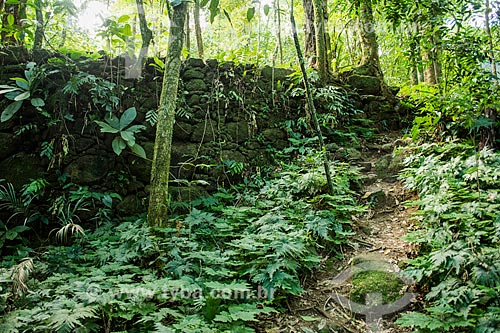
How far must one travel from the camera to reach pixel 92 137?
199 inches

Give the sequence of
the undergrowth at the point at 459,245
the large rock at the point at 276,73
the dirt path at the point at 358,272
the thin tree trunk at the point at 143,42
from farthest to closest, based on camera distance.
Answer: the large rock at the point at 276,73, the thin tree trunk at the point at 143,42, the dirt path at the point at 358,272, the undergrowth at the point at 459,245

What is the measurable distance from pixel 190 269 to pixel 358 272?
161 cm

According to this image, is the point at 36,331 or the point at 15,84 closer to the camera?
the point at 36,331

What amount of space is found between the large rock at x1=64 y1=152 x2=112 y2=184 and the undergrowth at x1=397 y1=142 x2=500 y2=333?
4.13 meters

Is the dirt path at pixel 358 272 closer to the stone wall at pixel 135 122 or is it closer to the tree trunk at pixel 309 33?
the stone wall at pixel 135 122

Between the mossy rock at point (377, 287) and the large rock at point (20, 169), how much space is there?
4.32 meters

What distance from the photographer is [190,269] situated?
3.07 metres

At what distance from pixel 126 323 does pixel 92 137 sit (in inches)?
130

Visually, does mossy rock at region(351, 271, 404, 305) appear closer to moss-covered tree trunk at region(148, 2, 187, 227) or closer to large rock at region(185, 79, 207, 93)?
moss-covered tree trunk at region(148, 2, 187, 227)

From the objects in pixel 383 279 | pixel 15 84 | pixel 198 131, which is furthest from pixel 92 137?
pixel 383 279

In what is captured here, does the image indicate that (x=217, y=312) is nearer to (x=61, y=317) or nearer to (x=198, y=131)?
(x=61, y=317)

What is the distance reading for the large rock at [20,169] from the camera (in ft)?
15.2

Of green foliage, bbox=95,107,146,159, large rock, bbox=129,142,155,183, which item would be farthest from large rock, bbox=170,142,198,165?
green foliage, bbox=95,107,146,159

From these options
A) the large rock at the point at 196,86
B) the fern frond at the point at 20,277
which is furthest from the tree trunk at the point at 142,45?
the fern frond at the point at 20,277
